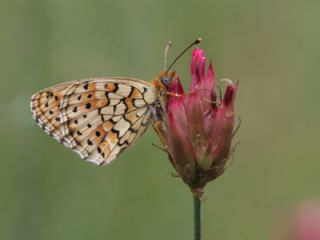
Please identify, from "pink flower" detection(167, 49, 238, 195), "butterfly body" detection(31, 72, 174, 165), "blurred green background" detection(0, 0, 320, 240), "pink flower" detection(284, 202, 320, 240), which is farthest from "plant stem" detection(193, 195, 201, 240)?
"blurred green background" detection(0, 0, 320, 240)

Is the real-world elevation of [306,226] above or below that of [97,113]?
below

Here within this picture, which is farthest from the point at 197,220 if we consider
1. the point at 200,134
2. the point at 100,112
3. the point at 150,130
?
the point at 150,130

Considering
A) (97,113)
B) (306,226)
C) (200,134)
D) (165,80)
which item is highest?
(165,80)

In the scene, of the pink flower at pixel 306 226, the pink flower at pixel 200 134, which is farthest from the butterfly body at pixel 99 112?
the pink flower at pixel 306 226

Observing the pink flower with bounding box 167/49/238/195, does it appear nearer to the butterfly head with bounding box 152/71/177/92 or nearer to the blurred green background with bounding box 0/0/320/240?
the butterfly head with bounding box 152/71/177/92

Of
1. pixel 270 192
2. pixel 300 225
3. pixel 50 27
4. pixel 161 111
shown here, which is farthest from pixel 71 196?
pixel 300 225

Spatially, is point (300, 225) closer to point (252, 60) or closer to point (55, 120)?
point (55, 120)

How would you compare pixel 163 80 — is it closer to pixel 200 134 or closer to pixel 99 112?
pixel 99 112
